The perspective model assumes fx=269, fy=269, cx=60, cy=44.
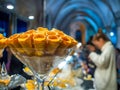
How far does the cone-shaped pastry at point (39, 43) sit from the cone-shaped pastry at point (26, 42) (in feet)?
0.08

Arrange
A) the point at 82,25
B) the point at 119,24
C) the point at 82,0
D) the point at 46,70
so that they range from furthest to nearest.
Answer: the point at 82,25, the point at 82,0, the point at 119,24, the point at 46,70

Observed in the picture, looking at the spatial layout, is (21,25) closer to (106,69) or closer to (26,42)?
(106,69)

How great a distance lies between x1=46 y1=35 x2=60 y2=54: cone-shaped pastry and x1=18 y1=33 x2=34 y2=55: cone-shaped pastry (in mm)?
82

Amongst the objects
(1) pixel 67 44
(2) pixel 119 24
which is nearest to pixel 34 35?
(1) pixel 67 44

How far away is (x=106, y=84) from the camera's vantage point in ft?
12.3

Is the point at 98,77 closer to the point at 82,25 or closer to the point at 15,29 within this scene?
the point at 15,29

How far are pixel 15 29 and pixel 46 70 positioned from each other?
198 inches

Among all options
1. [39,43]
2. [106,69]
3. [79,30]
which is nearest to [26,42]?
[39,43]

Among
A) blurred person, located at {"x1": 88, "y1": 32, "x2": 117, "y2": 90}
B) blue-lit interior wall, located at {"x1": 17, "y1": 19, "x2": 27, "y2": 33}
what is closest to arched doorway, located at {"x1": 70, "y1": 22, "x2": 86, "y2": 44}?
blue-lit interior wall, located at {"x1": 17, "y1": 19, "x2": 27, "y2": 33}

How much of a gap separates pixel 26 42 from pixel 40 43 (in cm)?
7

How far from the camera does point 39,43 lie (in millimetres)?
1257

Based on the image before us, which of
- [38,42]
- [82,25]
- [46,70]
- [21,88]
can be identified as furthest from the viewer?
[82,25]

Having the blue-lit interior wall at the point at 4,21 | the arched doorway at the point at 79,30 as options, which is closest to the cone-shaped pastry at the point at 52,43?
the blue-lit interior wall at the point at 4,21

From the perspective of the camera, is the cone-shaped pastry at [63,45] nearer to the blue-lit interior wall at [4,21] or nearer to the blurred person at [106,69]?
the blurred person at [106,69]
